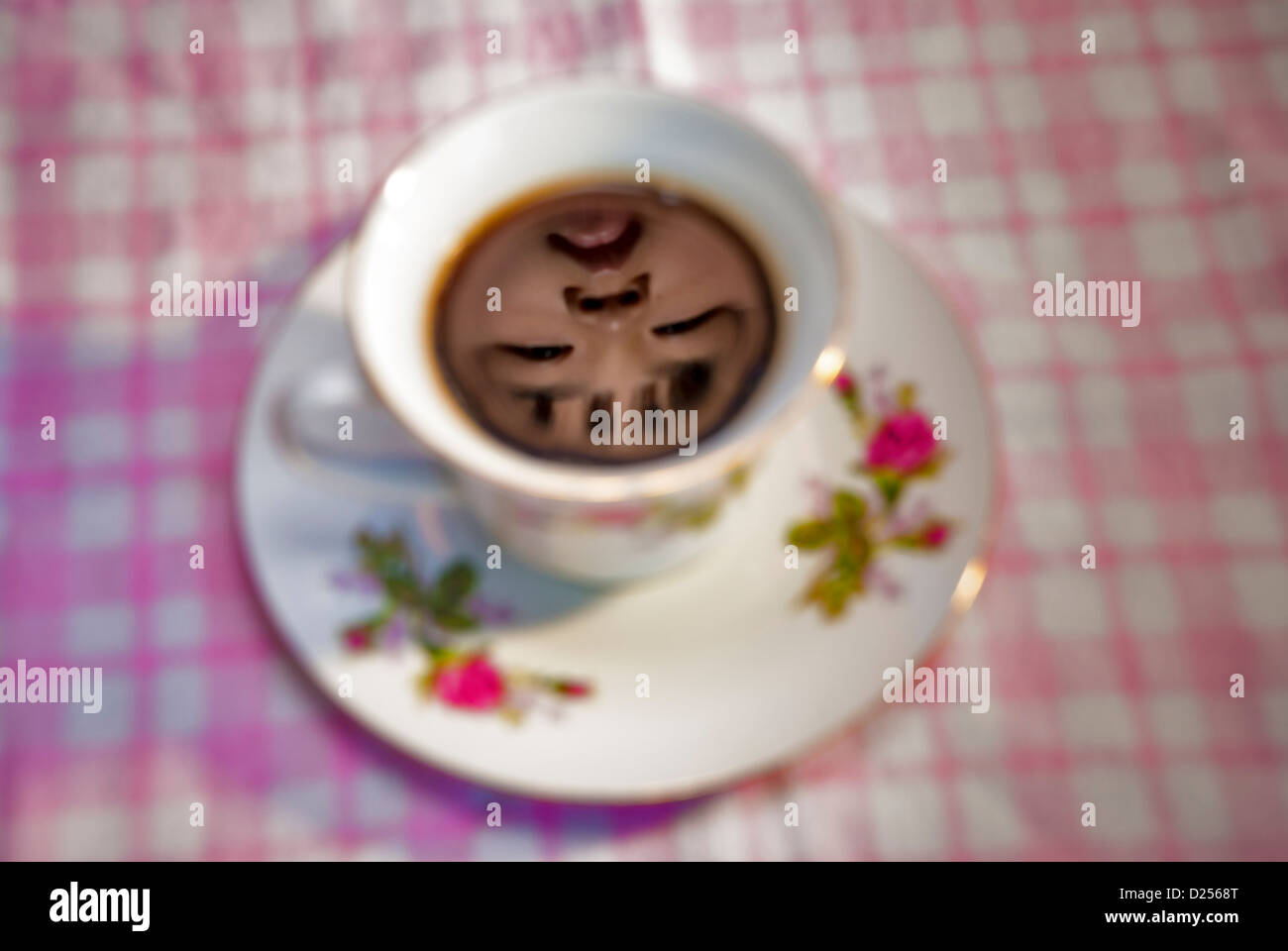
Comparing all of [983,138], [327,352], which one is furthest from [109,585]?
[983,138]

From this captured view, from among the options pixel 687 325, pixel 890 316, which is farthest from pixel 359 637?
pixel 890 316

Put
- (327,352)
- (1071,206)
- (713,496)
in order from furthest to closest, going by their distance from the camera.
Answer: (1071,206), (327,352), (713,496)

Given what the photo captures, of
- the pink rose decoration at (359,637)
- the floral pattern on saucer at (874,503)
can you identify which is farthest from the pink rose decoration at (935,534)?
the pink rose decoration at (359,637)

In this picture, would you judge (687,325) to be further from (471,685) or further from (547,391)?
(471,685)

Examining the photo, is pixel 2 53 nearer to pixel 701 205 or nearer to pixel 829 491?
pixel 701 205

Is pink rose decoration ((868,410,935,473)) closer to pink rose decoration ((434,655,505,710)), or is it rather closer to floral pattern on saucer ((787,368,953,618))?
floral pattern on saucer ((787,368,953,618))

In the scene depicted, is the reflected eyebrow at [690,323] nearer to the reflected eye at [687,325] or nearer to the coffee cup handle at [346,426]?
the reflected eye at [687,325]

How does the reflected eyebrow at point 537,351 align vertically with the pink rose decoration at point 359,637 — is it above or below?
above

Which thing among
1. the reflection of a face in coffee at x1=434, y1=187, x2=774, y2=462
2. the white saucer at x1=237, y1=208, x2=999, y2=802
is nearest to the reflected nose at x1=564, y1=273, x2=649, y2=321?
the reflection of a face in coffee at x1=434, y1=187, x2=774, y2=462
